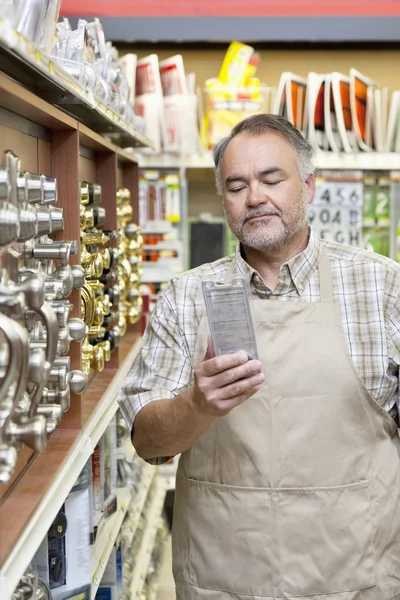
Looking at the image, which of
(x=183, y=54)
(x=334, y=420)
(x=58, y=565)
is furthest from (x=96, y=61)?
(x=183, y=54)

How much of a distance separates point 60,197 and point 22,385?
0.92m

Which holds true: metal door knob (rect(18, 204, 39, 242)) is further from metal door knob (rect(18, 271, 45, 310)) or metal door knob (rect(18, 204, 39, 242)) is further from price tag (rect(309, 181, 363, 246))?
price tag (rect(309, 181, 363, 246))

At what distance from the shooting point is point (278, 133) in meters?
2.22

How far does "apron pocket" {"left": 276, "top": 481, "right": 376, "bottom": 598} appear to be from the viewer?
2.05 metres

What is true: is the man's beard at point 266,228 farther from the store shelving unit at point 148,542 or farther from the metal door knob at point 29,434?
the store shelving unit at point 148,542

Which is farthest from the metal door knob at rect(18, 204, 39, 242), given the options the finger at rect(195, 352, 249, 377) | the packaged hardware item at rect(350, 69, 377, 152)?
the packaged hardware item at rect(350, 69, 377, 152)

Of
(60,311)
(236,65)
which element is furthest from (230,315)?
(236,65)

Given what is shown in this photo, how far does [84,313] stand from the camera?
240 cm

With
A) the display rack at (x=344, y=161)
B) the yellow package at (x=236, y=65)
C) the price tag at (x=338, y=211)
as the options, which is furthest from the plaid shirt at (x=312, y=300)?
the yellow package at (x=236, y=65)

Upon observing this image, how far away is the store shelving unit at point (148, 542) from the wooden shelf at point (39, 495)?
1053 millimetres

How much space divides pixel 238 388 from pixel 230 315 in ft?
0.49

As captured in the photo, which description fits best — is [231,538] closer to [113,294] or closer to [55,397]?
[55,397]

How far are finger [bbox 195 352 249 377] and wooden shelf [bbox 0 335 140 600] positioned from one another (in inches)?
15.1

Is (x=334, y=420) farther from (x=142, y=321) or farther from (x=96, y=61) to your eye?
(x=142, y=321)
